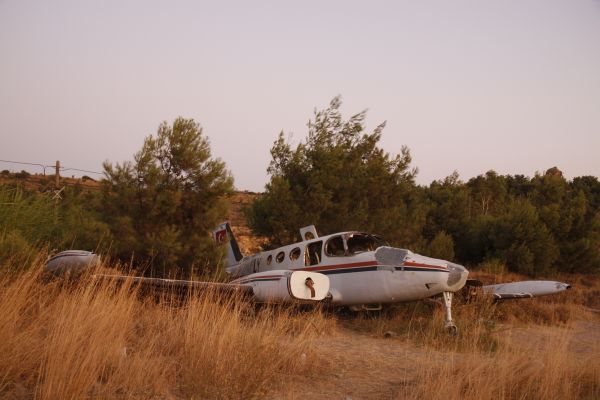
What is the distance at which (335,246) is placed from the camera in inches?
424

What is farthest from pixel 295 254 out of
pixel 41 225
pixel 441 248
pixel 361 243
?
pixel 441 248

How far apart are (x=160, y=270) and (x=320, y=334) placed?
18.1ft

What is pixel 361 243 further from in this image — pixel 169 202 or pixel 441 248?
pixel 441 248

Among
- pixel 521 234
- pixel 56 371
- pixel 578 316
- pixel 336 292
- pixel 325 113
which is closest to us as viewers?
pixel 56 371

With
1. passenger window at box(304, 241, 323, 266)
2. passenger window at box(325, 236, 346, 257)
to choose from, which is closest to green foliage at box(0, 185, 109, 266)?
passenger window at box(304, 241, 323, 266)

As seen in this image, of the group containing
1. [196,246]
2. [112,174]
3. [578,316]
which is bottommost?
[578,316]

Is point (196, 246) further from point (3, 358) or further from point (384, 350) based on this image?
point (3, 358)

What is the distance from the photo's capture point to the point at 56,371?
Answer: 350 centimetres

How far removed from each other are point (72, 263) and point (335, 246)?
5.86m

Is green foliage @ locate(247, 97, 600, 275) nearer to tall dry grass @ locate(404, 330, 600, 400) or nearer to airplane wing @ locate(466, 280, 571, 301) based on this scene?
airplane wing @ locate(466, 280, 571, 301)

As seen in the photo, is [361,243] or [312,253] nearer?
[361,243]

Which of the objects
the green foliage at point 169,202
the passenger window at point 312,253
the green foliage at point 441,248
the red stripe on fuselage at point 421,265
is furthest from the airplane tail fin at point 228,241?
the green foliage at point 441,248

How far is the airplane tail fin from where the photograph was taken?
12898 mm

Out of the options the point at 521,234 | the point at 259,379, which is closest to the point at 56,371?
the point at 259,379
